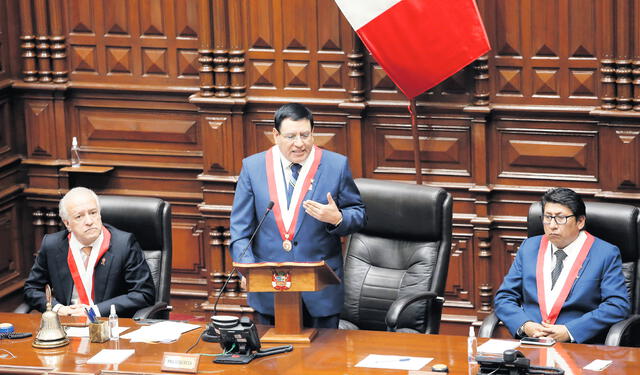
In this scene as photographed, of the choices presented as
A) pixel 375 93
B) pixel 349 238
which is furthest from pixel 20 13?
pixel 349 238

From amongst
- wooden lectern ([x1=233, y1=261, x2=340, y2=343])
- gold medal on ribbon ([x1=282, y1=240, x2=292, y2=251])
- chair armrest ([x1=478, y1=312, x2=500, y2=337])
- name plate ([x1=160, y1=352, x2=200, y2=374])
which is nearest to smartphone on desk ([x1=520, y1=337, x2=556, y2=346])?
chair armrest ([x1=478, y1=312, x2=500, y2=337])

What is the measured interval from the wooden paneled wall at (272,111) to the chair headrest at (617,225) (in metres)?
1.07

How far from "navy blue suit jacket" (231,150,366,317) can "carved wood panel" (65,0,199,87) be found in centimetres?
218

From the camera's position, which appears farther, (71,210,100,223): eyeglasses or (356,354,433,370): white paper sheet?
(71,210,100,223): eyeglasses

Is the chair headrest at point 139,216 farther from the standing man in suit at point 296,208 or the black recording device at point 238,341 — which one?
the black recording device at point 238,341

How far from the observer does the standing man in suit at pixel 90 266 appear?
555 cm

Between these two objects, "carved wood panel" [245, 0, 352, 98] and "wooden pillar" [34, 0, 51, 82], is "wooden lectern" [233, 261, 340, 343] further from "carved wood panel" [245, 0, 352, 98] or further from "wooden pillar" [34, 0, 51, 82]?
"wooden pillar" [34, 0, 51, 82]

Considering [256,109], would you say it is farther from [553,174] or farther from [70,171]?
[553,174]

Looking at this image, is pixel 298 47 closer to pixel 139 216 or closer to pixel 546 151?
pixel 546 151

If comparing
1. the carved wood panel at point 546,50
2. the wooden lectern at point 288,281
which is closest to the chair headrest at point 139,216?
the wooden lectern at point 288,281

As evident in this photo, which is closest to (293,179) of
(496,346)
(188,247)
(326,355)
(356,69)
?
(326,355)

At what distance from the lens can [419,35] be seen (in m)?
6.50

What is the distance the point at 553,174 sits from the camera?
265 inches

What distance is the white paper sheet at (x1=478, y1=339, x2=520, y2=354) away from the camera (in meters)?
4.73
